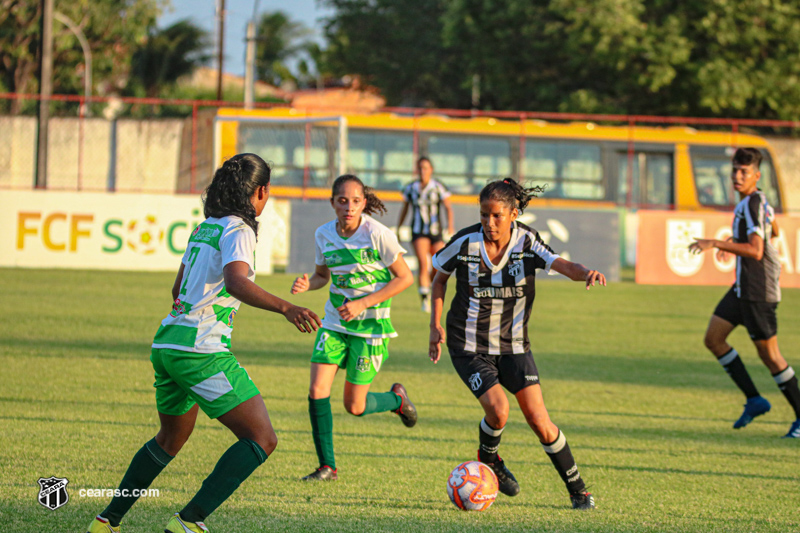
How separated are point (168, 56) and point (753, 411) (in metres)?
49.9

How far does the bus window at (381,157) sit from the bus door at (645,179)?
5.55 meters

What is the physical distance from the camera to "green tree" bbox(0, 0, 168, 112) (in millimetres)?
37156

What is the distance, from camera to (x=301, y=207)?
1705cm

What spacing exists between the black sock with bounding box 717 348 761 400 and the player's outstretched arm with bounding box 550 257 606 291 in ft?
10.2

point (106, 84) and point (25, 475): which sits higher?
point (106, 84)

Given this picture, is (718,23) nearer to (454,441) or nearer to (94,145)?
(94,145)

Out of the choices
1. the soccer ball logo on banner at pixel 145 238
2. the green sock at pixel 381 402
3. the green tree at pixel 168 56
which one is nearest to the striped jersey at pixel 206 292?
the green sock at pixel 381 402

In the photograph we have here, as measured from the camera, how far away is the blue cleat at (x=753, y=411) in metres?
6.88

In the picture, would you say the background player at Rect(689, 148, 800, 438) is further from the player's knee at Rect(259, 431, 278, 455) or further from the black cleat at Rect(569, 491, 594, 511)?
the player's knee at Rect(259, 431, 278, 455)

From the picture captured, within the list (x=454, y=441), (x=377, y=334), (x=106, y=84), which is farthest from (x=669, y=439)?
(x=106, y=84)

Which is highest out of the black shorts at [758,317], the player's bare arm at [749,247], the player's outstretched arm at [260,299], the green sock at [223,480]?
the player's bare arm at [749,247]

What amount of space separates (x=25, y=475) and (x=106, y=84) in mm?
48535

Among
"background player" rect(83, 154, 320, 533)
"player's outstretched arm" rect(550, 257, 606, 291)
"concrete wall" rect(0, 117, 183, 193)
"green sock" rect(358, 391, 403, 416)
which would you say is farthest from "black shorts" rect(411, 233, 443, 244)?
"concrete wall" rect(0, 117, 183, 193)

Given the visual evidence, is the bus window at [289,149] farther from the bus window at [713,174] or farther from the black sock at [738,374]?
the black sock at [738,374]
